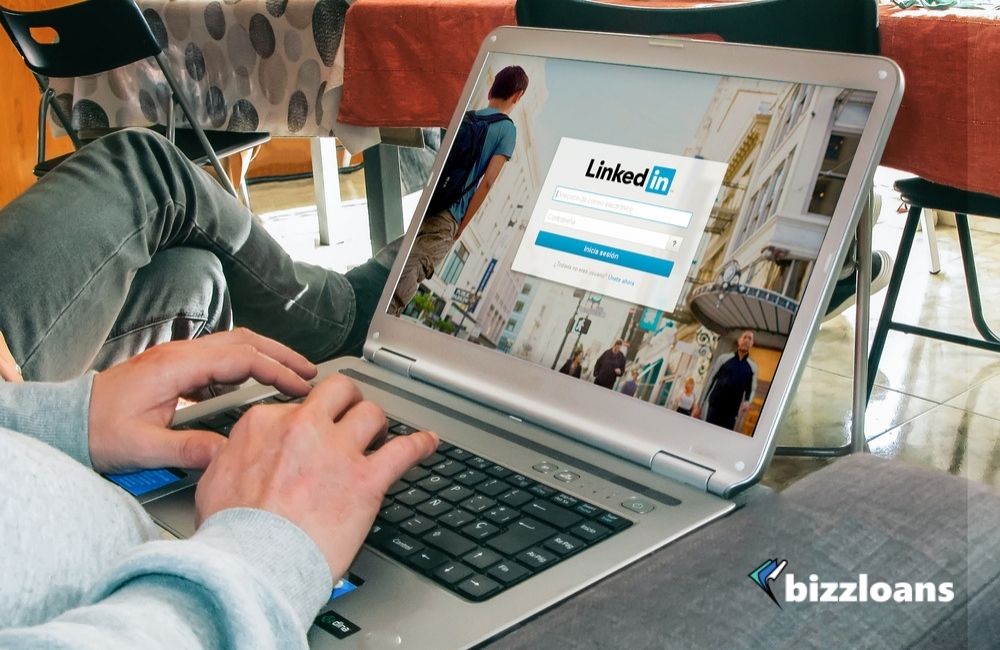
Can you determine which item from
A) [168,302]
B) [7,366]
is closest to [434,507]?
[7,366]

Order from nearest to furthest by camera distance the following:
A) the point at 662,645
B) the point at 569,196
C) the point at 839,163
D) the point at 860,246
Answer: the point at 662,645 → the point at 839,163 → the point at 569,196 → the point at 860,246

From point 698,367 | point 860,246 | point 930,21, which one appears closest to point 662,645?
point 698,367

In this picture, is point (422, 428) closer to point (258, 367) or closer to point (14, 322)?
point (258, 367)

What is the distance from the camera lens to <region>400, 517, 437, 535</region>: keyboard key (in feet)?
1.54

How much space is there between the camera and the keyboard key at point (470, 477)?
1.70 ft

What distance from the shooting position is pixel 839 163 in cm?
53

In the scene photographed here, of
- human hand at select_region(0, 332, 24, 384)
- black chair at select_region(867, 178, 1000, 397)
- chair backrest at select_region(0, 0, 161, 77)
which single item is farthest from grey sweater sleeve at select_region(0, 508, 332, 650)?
chair backrest at select_region(0, 0, 161, 77)

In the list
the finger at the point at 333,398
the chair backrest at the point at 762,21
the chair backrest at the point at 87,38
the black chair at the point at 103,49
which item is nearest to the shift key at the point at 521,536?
the finger at the point at 333,398

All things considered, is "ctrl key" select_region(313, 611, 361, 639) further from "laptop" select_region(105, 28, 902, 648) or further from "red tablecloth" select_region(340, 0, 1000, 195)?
"red tablecloth" select_region(340, 0, 1000, 195)

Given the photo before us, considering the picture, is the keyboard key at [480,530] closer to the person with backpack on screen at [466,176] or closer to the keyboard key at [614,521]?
the keyboard key at [614,521]

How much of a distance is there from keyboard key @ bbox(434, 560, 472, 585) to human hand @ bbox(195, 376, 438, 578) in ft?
0.13

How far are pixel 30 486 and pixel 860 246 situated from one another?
93 cm

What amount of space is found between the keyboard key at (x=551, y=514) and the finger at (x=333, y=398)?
0.36ft

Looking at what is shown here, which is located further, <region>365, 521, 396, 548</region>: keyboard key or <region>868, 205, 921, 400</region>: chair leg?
<region>868, 205, 921, 400</region>: chair leg
